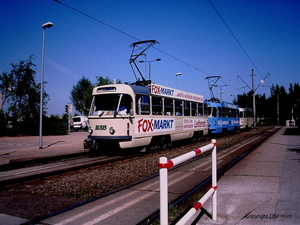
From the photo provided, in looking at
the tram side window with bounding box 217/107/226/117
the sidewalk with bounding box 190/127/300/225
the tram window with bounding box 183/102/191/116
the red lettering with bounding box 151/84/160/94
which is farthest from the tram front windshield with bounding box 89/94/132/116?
the tram side window with bounding box 217/107/226/117

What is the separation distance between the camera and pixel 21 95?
24.3 meters

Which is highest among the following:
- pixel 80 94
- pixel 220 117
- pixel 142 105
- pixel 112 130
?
pixel 80 94

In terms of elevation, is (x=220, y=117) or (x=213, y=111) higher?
(x=213, y=111)

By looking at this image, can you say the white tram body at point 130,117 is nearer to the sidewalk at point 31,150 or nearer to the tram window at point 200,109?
the sidewalk at point 31,150

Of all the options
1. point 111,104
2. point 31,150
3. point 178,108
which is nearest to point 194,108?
point 178,108

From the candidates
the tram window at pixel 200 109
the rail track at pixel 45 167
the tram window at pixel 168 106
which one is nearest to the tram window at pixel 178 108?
the tram window at pixel 168 106

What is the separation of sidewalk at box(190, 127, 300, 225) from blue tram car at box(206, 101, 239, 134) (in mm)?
12948

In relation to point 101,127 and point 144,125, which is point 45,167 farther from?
point 144,125

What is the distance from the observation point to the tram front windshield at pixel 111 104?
10719 millimetres

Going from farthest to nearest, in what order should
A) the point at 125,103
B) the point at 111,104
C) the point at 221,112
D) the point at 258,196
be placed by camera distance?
the point at 221,112 < the point at 111,104 < the point at 125,103 < the point at 258,196

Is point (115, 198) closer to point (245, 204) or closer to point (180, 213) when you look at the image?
point (180, 213)

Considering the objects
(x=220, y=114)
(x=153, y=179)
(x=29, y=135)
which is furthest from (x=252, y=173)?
(x=29, y=135)

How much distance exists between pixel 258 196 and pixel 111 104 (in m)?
7.27

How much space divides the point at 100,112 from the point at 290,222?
847 centimetres
